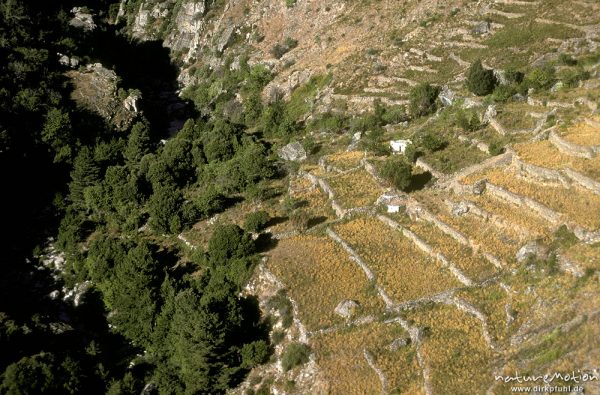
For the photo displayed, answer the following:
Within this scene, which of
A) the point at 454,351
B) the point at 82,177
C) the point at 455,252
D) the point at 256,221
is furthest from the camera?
the point at 82,177

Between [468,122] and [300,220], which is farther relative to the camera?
[468,122]

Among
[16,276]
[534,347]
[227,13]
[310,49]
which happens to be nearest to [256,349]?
[534,347]

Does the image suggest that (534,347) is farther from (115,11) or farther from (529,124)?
(115,11)

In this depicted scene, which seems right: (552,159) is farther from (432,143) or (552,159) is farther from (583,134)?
(432,143)

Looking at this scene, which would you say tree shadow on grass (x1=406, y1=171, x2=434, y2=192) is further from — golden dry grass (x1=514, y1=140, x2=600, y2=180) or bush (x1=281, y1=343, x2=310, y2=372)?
bush (x1=281, y1=343, x2=310, y2=372)

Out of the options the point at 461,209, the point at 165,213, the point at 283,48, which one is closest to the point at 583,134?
the point at 461,209

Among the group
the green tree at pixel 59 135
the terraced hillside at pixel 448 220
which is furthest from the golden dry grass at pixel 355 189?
the green tree at pixel 59 135

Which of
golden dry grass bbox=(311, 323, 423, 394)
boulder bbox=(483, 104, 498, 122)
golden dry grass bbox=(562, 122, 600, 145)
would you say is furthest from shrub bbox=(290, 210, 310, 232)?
golden dry grass bbox=(562, 122, 600, 145)

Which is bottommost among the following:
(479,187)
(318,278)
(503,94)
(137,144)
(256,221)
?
(503,94)
